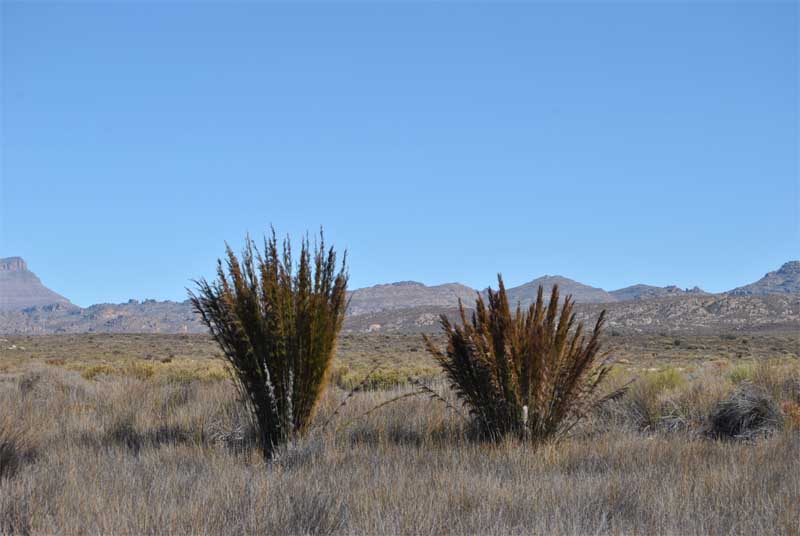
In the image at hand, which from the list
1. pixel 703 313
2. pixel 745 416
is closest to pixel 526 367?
pixel 745 416

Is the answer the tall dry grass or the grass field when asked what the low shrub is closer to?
the grass field

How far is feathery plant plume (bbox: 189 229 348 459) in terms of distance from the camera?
7.71 metres

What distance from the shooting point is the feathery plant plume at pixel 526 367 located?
792 centimetres

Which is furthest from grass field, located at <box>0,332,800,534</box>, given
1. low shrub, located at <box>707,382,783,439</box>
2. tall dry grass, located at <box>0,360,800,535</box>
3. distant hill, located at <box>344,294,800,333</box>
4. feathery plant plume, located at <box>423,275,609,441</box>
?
distant hill, located at <box>344,294,800,333</box>

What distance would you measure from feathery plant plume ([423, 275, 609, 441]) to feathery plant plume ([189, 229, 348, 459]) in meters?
1.60

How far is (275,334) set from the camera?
768 cm

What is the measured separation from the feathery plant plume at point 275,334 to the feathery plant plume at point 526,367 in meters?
1.60

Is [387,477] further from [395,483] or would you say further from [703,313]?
[703,313]

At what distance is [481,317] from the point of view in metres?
8.05

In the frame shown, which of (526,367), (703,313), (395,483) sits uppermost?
(703,313)

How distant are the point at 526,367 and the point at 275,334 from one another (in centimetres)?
258

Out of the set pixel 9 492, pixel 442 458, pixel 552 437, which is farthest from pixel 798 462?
pixel 9 492

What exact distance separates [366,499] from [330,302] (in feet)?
10.5

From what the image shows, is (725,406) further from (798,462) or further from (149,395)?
(149,395)
